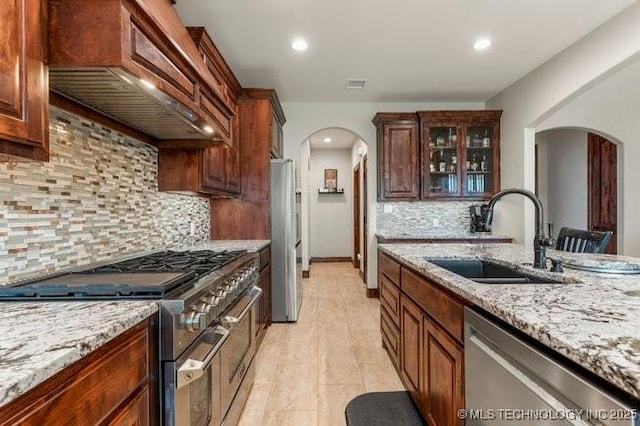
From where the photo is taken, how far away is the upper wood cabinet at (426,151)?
4482 mm

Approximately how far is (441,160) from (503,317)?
3.94 meters

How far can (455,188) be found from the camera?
4.53 m

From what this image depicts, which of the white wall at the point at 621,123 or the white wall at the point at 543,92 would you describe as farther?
the white wall at the point at 621,123

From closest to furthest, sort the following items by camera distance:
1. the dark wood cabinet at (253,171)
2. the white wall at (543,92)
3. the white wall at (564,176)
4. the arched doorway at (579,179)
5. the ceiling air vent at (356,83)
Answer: the white wall at (543,92) → the dark wood cabinet at (253,171) → the ceiling air vent at (356,83) → the arched doorway at (579,179) → the white wall at (564,176)

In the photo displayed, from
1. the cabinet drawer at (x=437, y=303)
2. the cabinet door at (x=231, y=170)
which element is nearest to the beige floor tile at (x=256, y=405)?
the cabinet drawer at (x=437, y=303)

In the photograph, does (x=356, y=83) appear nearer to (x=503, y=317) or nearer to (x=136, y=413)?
(x=503, y=317)

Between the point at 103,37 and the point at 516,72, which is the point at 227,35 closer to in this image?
the point at 103,37

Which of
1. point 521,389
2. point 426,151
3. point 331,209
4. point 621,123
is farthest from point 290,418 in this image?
point 331,209

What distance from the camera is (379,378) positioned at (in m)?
2.47

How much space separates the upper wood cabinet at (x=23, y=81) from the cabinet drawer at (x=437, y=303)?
150 cm

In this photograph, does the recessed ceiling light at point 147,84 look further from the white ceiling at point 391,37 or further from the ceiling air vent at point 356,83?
the ceiling air vent at point 356,83

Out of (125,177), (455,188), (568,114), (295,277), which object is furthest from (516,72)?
(125,177)

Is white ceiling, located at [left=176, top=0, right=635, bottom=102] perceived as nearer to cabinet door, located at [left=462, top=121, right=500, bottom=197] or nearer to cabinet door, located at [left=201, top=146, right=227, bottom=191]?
cabinet door, located at [left=462, top=121, right=500, bottom=197]

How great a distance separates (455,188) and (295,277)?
2.43 meters
